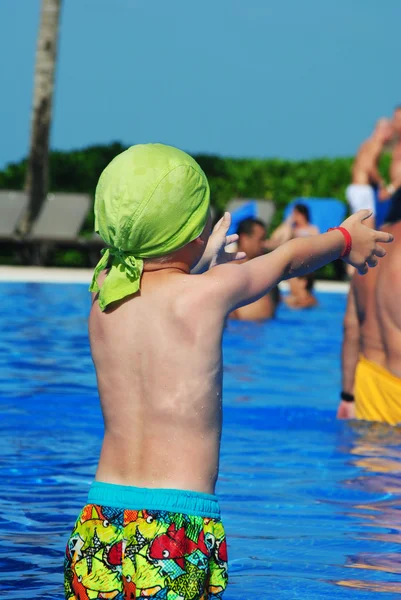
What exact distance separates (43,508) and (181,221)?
247 centimetres

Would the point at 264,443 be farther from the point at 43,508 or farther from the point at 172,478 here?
the point at 172,478

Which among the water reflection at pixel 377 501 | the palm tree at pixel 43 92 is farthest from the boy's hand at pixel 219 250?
the palm tree at pixel 43 92

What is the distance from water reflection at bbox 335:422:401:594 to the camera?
13.8 feet

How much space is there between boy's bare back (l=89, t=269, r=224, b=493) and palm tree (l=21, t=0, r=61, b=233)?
16.8 metres

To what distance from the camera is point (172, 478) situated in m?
2.72

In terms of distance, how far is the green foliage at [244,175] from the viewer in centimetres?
2067

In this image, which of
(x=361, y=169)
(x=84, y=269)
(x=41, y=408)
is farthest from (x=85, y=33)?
(x=41, y=408)

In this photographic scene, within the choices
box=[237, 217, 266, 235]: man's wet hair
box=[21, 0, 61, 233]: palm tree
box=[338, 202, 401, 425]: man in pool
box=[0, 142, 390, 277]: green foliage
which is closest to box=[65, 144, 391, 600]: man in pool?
box=[338, 202, 401, 425]: man in pool

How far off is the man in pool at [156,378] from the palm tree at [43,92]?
16.8 m

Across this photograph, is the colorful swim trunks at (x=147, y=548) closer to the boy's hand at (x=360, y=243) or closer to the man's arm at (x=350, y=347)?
the boy's hand at (x=360, y=243)

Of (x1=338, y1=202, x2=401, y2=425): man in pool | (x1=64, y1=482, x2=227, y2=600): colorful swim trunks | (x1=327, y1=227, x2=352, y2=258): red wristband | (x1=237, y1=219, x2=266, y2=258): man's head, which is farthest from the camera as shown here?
(x1=237, y1=219, x2=266, y2=258): man's head

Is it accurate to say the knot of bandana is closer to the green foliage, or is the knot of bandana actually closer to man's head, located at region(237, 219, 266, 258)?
man's head, located at region(237, 219, 266, 258)

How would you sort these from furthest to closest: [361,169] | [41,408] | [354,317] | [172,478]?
[361,169], [41,408], [354,317], [172,478]

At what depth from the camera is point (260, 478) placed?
223 inches
